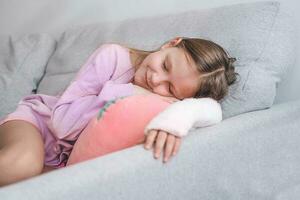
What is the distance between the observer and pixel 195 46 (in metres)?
1.15

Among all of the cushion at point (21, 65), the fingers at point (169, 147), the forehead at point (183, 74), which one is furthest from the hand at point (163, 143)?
the cushion at point (21, 65)

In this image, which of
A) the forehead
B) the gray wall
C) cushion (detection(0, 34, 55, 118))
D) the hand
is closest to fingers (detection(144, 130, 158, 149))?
the hand

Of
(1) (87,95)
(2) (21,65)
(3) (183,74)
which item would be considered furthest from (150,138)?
(2) (21,65)

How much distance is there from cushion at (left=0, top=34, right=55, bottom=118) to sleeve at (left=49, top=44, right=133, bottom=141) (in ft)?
1.46

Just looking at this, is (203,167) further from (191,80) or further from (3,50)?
(3,50)

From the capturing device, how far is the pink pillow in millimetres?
905

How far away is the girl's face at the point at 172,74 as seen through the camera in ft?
3.66

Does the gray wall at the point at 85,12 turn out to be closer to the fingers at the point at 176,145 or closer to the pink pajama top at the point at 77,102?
the pink pajama top at the point at 77,102

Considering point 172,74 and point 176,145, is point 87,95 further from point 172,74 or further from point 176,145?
point 176,145

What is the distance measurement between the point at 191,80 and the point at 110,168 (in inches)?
17.6

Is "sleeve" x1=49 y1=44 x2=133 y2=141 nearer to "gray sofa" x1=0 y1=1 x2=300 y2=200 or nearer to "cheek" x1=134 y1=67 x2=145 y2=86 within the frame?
"cheek" x1=134 y1=67 x2=145 y2=86

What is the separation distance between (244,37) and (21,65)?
94 centimetres

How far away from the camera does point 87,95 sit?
4.04ft

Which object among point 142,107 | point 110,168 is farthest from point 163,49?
point 110,168
